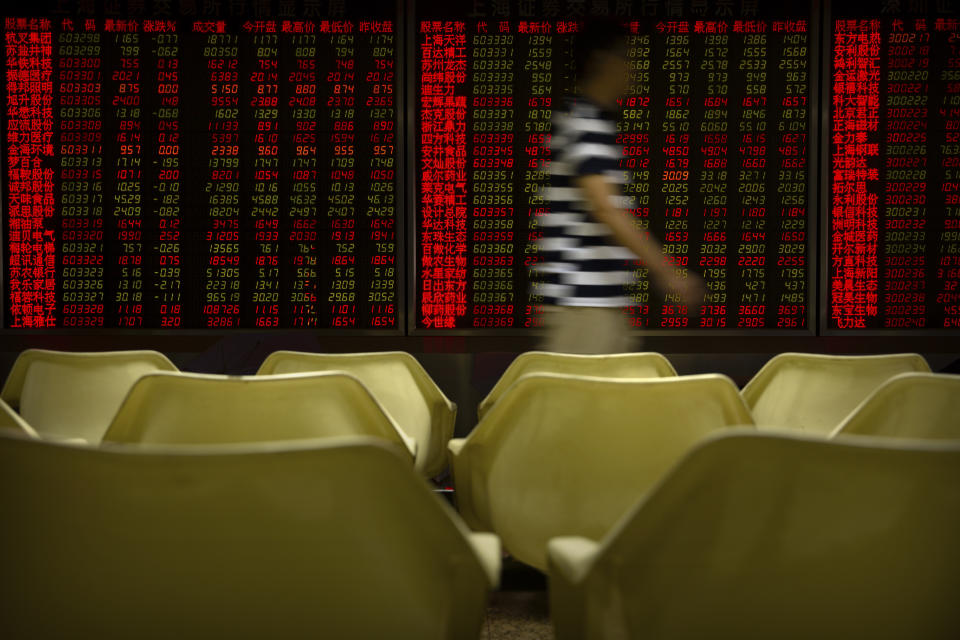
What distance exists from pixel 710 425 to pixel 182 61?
14.4 ft

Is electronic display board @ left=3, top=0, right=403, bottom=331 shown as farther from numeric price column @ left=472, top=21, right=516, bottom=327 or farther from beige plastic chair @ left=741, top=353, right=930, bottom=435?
beige plastic chair @ left=741, top=353, right=930, bottom=435

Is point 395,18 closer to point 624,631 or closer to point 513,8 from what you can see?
point 513,8

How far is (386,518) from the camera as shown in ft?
2.56

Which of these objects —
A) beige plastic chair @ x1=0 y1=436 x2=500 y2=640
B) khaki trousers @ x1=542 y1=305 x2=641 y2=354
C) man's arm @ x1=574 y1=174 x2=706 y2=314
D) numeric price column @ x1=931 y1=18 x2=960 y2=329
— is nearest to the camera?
beige plastic chair @ x1=0 y1=436 x2=500 y2=640

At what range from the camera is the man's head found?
2.81m

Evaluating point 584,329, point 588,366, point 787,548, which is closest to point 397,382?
point 588,366

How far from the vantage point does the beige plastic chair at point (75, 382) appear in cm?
259

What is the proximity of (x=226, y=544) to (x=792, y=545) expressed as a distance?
1.86ft

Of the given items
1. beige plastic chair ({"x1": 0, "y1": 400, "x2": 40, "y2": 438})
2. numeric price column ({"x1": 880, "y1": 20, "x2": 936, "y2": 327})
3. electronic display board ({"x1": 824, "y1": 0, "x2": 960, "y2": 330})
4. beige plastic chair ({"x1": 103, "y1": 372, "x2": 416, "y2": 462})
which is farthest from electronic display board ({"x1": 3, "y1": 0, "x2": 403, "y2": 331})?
beige plastic chair ({"x1": 0, "y1": 400, "x2": 40, "y2": 438})

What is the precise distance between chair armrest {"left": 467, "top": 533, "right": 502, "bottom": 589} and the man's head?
2.22m

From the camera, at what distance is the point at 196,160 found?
4793 millimetres

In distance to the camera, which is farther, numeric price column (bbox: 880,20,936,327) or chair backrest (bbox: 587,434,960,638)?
numeric price column (bbox: 880,20,936,327)

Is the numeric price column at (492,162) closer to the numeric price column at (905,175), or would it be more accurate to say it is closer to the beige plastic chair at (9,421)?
→ the numeric price column at (905,175)

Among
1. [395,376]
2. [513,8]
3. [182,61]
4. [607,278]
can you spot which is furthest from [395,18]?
[395,376]
